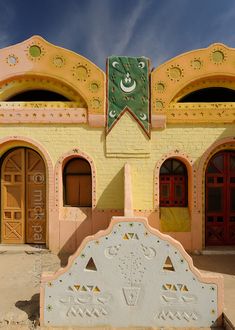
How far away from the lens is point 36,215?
8.38 m

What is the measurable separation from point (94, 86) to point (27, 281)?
18.4 ft

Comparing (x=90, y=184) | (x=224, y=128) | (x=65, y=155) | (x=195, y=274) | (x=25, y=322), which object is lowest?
(x=25, y=322)

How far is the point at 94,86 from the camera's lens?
7.88 metres

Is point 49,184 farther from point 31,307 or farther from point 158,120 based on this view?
point 158,120

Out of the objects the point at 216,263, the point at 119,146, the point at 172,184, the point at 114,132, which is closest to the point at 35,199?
the point at 119,146

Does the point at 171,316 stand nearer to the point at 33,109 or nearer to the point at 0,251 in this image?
the point at 0,251

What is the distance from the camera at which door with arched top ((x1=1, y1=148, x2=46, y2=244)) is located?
8.38 meters

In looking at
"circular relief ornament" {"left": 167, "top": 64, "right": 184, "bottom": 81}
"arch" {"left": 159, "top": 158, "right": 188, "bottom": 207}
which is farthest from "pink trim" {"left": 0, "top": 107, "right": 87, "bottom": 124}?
"arch" {"left": 159, "top": 158, "right": 188, "bottom": 207}

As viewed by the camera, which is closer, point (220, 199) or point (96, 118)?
point (96, 118)

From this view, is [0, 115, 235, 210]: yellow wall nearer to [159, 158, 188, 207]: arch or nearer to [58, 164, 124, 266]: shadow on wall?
[58, 164, 124, 266]: shadow on wall

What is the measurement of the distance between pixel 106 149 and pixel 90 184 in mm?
1319

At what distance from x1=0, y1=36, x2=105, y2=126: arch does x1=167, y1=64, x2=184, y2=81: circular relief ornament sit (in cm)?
205

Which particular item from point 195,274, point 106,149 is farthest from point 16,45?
point 195,274

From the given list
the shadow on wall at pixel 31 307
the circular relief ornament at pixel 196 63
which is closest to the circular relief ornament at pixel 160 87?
the circular relief ornament at pixel 196 63
